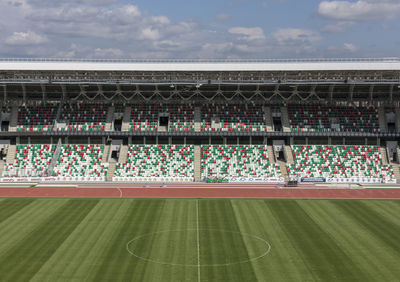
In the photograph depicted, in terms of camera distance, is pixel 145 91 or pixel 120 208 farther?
pixel 145 91

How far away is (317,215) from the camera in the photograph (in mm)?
47969

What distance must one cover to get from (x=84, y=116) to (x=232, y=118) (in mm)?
23110

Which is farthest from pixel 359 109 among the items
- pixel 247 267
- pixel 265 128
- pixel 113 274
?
pixel 113 274

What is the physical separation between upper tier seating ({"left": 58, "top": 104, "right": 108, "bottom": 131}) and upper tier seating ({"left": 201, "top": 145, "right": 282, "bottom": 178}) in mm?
16669

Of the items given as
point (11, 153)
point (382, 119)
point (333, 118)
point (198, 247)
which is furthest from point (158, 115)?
point (198, 247)

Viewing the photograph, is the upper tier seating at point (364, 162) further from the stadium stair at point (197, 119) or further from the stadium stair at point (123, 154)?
the stadium stair at point (123, 154)

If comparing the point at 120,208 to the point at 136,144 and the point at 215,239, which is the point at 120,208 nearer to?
the point at 215,239

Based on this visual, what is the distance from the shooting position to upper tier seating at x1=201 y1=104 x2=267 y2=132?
7650cm

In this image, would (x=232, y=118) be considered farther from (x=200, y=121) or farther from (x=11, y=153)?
(x=11, y=153)

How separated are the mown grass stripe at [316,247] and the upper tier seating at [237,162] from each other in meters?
19.5

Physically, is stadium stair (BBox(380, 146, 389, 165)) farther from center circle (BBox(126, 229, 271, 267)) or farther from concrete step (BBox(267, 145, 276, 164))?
center circle (BBox(126, 229, 271, 267))

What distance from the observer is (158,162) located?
7169cm

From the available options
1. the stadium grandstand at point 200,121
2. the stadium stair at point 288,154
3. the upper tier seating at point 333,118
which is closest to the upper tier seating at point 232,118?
the stadium grandstand at point 200,121

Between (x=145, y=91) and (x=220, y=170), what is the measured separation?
18504mm
